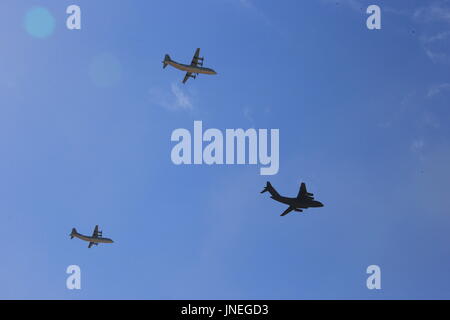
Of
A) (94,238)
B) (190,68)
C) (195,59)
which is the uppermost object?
(195,59)

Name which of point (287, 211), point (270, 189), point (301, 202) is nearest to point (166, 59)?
point (270, 189)

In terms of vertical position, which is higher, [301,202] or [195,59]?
[195,59]

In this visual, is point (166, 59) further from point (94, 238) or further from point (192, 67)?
point (94, 238)

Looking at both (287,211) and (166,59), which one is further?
(166,59)

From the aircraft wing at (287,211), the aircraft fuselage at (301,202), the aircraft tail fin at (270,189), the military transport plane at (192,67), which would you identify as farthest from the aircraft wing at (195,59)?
the aircraft wing at (287,211)

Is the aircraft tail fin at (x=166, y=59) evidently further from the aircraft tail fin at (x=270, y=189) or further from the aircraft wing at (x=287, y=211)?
the aircraft wing at (x=287, y=211)

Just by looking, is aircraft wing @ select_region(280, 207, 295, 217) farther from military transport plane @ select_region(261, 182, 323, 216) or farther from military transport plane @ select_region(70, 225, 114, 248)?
military transport plane @ select_region(70, 225, 114, 248)

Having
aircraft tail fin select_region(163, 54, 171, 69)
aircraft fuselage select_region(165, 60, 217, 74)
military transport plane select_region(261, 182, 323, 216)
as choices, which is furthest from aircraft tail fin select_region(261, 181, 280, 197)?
aircraft tail fin select_region(163, 54, 171, 69)

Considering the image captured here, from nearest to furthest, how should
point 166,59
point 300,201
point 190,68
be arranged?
point 300,201 < point 166,59 < point 190,68

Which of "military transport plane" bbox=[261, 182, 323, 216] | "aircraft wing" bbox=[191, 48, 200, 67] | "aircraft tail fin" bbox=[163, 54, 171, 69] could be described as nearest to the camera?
"military transport plane" bbox=[261, 182, 323, 216]

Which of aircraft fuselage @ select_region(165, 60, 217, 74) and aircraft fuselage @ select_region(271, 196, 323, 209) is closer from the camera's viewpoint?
aircraft fuselage @ select_region(271, 196, 323, 209)
